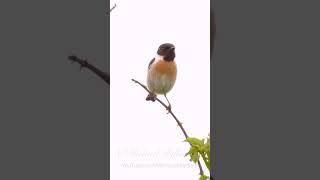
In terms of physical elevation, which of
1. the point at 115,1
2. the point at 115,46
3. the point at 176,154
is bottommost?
the point at 176,154

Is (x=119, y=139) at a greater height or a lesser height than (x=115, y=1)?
lesser

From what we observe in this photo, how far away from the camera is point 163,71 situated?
3291 mm

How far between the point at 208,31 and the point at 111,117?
0.69 m

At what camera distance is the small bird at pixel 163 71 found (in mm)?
3289

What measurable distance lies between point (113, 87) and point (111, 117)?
161 millimetres

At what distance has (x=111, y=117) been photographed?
3281 millimetres

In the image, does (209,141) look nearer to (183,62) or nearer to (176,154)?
(176,154)

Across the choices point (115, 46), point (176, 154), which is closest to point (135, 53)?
point (115, 46)
